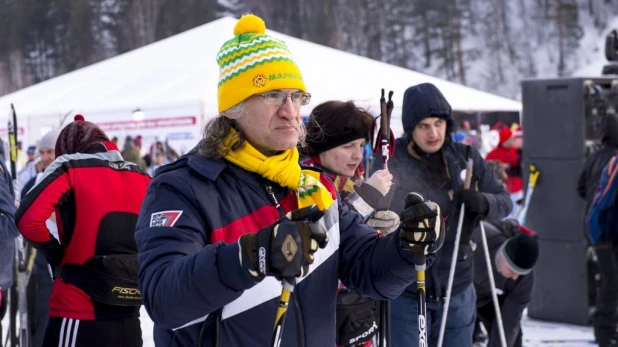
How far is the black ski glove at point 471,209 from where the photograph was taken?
165 inches

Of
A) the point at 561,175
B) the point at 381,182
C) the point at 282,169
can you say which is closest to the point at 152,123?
the point at 561,175

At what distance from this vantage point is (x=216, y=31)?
1764 cm

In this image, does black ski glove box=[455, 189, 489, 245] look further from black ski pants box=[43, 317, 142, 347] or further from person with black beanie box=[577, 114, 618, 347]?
person with black beanie box=[577, 114, 618, 347]

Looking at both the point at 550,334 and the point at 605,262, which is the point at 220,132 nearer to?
the point at 605,262

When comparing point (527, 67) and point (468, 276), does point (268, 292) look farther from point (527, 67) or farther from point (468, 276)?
point (527, 67)

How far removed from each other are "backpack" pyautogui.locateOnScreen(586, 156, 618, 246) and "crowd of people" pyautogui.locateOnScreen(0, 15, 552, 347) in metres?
1.43

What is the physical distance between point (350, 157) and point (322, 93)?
10343 mm

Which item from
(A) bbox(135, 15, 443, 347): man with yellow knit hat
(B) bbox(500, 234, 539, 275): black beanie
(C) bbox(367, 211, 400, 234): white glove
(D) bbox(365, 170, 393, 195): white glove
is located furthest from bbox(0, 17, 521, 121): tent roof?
(A) bbox(135, 15, 443, 347): man with yellow knit hat

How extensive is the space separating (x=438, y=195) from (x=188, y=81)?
1078 centimetres

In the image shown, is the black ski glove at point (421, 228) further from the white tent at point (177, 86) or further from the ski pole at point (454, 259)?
the white tent at point (177, 86)

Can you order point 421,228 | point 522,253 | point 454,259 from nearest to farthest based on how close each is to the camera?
1. point 421,228
2. point 454,259
3. point 522,253

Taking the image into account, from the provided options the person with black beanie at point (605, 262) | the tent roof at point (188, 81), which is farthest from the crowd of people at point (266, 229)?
the tent roof at point (188, 81)

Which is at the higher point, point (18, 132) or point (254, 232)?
point (18, 132)

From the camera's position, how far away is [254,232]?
204 centimetres
